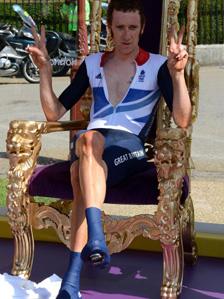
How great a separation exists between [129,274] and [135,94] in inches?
39.5

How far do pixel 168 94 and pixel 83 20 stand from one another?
3348mm

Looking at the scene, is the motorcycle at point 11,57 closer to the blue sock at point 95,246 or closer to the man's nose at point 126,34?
the man's nose at point 126,34

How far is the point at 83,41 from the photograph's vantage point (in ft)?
23.1

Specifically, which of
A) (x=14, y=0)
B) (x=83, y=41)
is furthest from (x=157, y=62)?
(x=14, y=0)

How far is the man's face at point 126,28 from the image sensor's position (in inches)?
171

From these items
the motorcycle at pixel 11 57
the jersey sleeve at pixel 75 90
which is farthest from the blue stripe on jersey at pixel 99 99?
the motorcycle at pixel 11 57

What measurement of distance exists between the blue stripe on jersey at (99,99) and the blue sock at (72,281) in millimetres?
850

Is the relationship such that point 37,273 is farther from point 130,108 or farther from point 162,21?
point 162,21

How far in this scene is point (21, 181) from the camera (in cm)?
426

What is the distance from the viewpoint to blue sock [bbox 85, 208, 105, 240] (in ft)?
12.5

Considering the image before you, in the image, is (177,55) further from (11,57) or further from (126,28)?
(11,57)

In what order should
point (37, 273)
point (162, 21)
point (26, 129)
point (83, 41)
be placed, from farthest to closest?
1. point (83, 41)
2. point (162, 21)
3. point (37, 273)
4. point (26, 129)

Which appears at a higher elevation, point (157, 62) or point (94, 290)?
point (157, 62)

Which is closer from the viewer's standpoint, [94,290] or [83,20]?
[94,290]
